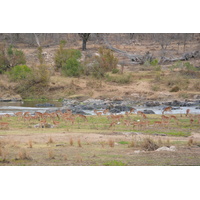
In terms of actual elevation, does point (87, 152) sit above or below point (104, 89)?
above

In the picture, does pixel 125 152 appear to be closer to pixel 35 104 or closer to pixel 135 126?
pixel 135 126

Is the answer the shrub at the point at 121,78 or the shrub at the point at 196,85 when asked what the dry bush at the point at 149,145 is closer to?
the shrub at the point at 196,85

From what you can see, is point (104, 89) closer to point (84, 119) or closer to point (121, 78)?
point (121, 78)

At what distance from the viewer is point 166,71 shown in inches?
1430

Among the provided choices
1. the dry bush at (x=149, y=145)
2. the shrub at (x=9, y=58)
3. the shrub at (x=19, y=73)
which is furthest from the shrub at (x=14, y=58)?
the dry bush at (x=149, y=145)

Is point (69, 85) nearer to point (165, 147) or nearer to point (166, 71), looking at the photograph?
point (166, 71)

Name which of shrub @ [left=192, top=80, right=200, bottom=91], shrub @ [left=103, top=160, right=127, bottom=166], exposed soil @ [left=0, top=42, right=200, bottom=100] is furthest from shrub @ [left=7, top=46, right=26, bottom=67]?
shrub @ [left=103, top=160, right=127, bottom=166]

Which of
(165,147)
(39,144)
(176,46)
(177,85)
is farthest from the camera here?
(176,46)

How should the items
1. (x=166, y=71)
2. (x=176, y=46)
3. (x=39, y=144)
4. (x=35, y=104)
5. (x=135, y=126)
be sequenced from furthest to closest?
(x=176, y=46)
(x=166, y=71)
(x=35, y=104)
(x=135, y=126)
(x=39, y=144)

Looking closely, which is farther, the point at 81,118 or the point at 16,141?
the point at 81,118

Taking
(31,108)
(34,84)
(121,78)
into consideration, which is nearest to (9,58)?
(34,84)

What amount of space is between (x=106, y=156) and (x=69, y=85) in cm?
2270

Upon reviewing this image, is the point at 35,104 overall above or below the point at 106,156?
below

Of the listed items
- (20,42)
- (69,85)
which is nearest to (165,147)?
(69,85)
